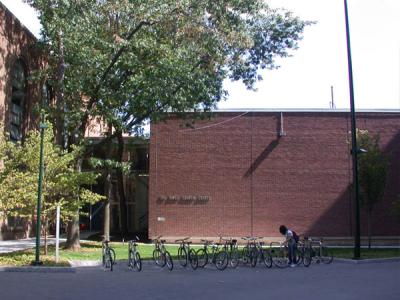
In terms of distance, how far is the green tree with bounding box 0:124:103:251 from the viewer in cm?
1981

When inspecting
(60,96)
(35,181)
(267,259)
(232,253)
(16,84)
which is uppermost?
(16,84)

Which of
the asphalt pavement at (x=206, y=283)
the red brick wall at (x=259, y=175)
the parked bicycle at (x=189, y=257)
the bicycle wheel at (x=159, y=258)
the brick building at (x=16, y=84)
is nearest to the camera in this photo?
the asphalt pavement at (x=206, y=283)

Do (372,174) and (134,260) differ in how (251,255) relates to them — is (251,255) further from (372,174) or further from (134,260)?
(372,174)

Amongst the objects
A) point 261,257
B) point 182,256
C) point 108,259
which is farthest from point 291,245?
point 108,259

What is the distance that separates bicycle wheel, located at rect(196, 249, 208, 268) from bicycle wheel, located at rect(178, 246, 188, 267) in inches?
17.6

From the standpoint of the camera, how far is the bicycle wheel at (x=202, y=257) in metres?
18.5

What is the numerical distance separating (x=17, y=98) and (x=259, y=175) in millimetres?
14371

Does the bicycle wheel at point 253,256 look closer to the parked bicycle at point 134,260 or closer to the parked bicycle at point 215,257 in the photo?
the parked bicycle at point 215,257

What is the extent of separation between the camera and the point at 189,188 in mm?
32500

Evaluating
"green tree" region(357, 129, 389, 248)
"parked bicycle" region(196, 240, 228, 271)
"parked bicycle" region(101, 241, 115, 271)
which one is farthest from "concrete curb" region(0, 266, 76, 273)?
"green tree" region(357, 129, 389, 248)

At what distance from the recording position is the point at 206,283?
550 inches

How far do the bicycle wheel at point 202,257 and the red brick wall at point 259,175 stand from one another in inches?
524

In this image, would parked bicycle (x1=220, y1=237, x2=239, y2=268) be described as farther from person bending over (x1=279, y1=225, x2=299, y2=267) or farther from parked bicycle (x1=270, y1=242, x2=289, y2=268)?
person bending over (x1=279, y1=225, x2=299, y2=267)

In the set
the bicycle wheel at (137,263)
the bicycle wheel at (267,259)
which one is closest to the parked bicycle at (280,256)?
the bicycle wheel at (267,259)
